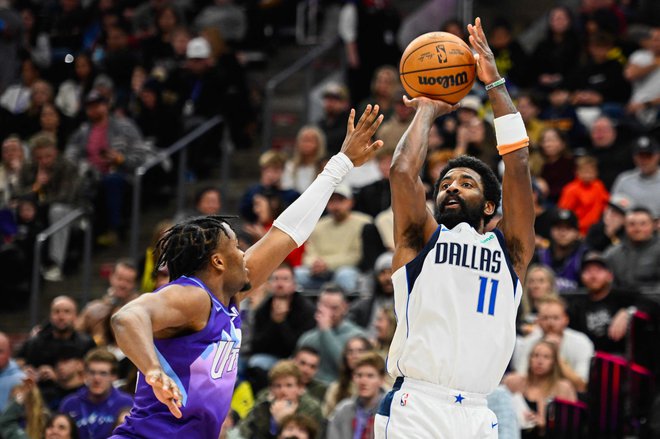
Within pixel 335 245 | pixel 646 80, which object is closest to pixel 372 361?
pixel 335 245

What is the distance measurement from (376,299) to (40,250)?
4.38 metres

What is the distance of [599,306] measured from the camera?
39.8 ft

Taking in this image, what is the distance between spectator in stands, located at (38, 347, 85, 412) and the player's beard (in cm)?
623

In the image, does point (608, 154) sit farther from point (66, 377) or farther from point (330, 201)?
point (66, 377)

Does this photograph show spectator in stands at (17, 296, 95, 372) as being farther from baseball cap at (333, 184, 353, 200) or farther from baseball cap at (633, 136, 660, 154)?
baseball cap at (633, 136, 660, 154)

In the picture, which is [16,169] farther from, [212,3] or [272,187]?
[212,3]

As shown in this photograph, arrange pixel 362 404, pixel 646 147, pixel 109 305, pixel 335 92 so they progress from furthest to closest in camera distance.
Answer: pixel 335 92 < pixel 109 305 < pixel 646 147 < pixel 362 404

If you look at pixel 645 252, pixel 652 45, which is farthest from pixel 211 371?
pixel 652 45

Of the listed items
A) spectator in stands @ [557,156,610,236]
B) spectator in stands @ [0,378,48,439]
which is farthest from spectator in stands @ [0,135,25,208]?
spectator in stands @ [557,156,610,236]

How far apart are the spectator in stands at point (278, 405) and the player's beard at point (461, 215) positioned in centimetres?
428

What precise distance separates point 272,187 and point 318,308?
9.56 ft

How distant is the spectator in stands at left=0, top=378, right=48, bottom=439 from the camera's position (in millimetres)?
11664

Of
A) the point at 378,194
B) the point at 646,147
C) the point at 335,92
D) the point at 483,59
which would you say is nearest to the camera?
the point at 483,59

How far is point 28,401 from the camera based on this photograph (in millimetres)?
11719
